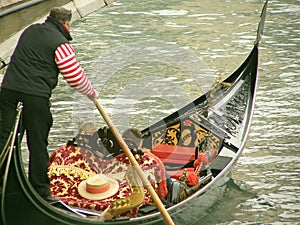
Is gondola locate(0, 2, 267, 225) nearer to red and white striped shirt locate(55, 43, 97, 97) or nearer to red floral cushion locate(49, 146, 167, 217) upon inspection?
red floral cushion locate(49, 146, 167, 217)

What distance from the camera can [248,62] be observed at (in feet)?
15.0

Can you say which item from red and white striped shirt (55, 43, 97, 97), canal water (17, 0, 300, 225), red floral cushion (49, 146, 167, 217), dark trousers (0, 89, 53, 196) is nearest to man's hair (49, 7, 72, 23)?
red and white striped shirt (55, 43, 97, 97)

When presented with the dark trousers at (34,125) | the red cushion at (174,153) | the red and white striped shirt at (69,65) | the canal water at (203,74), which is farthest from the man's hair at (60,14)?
the canal water at (203,74)

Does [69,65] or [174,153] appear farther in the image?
[174,153]

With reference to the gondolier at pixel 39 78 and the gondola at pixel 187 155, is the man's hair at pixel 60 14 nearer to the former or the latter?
the gondolier at pixel 39 78

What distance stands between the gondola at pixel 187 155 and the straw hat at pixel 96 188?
0.31 feet

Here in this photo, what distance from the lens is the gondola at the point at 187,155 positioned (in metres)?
2.68

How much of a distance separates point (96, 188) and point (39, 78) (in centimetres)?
59

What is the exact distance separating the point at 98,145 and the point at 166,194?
1.38 ft

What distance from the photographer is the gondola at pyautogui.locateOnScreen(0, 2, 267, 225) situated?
2.68 metres

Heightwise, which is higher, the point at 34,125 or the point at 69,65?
the point at 69,65

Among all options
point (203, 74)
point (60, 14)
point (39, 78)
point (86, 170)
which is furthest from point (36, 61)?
point (203, 74)

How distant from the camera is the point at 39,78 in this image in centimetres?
281

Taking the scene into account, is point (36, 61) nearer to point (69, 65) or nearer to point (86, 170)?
point (69, 65)
